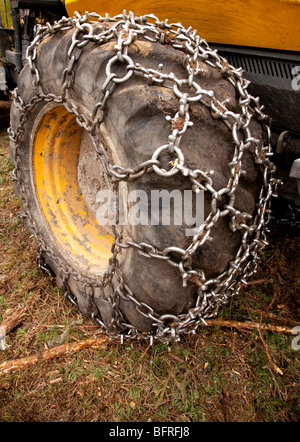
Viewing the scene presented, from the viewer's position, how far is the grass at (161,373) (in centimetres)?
135

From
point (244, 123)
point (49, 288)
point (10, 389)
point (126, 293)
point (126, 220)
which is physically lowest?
point (10, 389)

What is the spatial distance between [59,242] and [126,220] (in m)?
0.65

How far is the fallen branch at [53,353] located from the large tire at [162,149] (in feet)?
0.38

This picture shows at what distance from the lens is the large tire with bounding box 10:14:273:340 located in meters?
1.13

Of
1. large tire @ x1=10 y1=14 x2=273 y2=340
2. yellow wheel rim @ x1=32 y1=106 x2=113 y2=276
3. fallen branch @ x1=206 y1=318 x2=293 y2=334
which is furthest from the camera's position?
yellow wheel rim @ x1=32 y1=106 x2=113 y2=276

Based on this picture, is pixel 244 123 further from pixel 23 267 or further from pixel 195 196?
pixel 23 267

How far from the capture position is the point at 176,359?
4.93 feet

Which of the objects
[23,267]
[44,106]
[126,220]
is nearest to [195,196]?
[126,220]

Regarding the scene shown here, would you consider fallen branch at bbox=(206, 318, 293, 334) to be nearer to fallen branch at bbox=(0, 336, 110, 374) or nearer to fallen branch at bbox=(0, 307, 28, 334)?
fallen branch at bbox=(0, 336, 110, 374)

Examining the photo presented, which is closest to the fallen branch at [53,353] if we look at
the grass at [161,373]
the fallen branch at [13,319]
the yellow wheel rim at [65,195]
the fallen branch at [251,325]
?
the grass at [161,373]

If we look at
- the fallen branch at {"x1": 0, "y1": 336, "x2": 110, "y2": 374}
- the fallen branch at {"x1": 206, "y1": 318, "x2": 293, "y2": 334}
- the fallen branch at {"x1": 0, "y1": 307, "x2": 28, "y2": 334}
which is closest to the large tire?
→ the fallen branch at {"x1": 0, "y1": 336, "x2": 110, "y2": 374}

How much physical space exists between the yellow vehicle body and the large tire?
0.19 meters

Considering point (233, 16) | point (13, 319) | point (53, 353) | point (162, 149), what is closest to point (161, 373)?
point (53, 353)

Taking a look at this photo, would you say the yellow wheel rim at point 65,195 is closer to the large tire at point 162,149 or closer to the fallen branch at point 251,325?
the large tire at point 162,149
